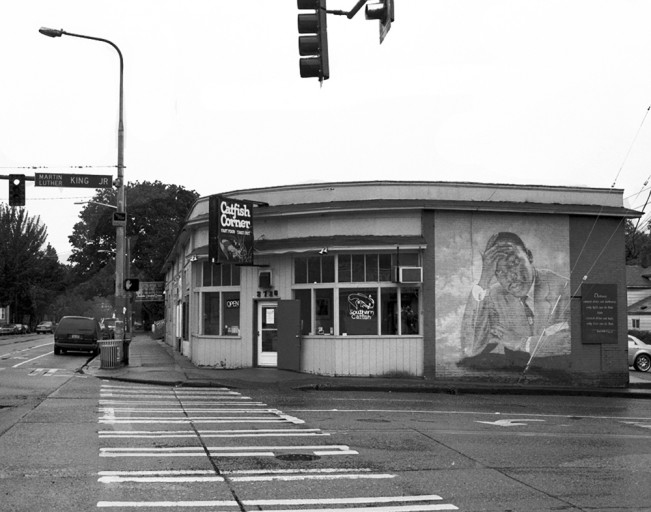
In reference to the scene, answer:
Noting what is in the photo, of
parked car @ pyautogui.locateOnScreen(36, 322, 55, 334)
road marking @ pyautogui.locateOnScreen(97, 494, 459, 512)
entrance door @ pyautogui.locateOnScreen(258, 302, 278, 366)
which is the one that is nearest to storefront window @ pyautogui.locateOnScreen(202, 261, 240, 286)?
entrance door @ pyautogui.locateOnScreen(258, 302, 278, 366)

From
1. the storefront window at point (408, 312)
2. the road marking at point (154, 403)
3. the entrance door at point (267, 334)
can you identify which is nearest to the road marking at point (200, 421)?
the road marking at point (154, 403)

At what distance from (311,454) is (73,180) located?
52.4 ft

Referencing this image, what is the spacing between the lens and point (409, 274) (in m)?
20.8

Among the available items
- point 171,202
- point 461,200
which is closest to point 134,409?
point 461,200

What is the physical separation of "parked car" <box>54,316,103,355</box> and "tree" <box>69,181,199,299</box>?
38.6 metres

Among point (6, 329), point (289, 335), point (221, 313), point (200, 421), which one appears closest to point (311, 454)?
point (200, 421)

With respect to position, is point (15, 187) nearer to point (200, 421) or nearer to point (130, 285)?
point (130, 285)

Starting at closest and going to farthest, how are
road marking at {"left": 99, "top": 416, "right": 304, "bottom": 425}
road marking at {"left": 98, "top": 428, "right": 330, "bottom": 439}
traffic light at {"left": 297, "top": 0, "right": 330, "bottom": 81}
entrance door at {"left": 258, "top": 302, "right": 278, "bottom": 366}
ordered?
1. traffic light at {"left": 297, "top": 0, "right": 330, "bottom": 81}
2. road marking at {"left": 98, "top": 428, "right": 330, "bottom": 439}
3. road marking at {"left": 99, "top": 416, "right": 304, "bottom": 425}
4. entrance door at {"left": 258, "top": 302, "right": 278, "bottom": 366}

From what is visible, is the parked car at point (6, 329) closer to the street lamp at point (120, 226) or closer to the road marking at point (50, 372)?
the road marking at point (50, 372)

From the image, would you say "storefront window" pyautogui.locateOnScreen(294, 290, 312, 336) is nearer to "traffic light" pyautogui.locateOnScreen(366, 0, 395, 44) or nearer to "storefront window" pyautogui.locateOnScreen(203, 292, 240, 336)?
"storefront window" pyautogui.locateOnScreen(203, 292, 240, 336)

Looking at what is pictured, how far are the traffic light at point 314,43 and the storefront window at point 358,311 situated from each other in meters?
12.1

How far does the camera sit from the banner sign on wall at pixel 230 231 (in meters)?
20.8

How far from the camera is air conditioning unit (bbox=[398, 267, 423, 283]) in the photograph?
2073 cm

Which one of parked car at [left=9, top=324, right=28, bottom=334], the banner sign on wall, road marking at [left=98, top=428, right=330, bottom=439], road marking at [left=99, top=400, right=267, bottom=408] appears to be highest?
the banner sign on wall
